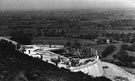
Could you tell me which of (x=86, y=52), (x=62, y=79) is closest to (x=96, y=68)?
(x=86, y=52)

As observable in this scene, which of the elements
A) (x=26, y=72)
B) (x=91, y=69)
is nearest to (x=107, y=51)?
(x=91, y=69)

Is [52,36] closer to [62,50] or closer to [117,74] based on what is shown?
[62,50]

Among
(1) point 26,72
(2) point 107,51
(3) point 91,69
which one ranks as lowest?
(2) point 107,51

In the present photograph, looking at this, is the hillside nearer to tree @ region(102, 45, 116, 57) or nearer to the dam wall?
the dam wall

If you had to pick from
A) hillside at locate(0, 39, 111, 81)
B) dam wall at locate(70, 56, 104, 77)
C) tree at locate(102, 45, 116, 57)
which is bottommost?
tree at locate(102, 45, 116, 57)

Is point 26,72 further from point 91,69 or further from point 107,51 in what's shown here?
point 107,51

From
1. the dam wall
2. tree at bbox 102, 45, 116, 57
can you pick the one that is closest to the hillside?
the dam wall

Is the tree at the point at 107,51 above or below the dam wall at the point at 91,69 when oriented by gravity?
below

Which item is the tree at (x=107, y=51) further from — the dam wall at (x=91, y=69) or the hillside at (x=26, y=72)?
the hillside at (x=26, y=72)

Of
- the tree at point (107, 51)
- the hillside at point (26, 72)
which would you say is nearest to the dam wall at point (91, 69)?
the hillside at point (26, 72)

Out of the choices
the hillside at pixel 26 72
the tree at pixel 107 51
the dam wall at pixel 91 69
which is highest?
the hillside at pixel 26 72

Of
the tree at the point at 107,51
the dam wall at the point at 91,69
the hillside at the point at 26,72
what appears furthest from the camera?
the tree at the point at 107,51
